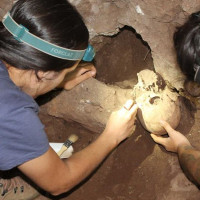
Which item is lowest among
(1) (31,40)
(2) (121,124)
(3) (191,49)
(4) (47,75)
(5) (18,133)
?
(2) (121,124)

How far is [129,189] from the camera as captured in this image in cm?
232

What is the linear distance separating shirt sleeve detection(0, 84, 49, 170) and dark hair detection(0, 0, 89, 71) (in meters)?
0.19

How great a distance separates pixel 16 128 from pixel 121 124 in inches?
34.6

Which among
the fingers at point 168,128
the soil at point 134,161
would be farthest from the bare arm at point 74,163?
the soil at point 134,161

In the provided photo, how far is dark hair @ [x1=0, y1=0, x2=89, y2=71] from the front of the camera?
1296mm

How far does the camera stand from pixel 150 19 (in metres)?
2.07

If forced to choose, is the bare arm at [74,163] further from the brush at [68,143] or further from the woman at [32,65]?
the brush at [68,143]

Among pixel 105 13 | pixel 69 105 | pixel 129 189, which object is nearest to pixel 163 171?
pixel 129 189

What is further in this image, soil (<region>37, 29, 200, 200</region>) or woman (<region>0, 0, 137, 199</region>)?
soil (<region>37, 29, 200, 200</region>)

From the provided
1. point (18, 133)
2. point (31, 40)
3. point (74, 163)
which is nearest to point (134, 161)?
point (74, 163)

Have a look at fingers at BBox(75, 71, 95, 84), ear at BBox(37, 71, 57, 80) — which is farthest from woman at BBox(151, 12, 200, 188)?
fingers at BBox(75, 71, 95, 84)

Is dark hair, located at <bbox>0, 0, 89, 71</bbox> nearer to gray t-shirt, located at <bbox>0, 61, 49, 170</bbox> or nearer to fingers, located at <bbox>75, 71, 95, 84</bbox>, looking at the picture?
gray t-shirt, located at <bbox>0, 61, 49, 170</bbox>

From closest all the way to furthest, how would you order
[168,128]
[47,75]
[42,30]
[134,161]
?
[42,30] < [47,75] < [168,128] < [134,161]

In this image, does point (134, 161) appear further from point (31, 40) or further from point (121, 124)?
point (31, 40)
